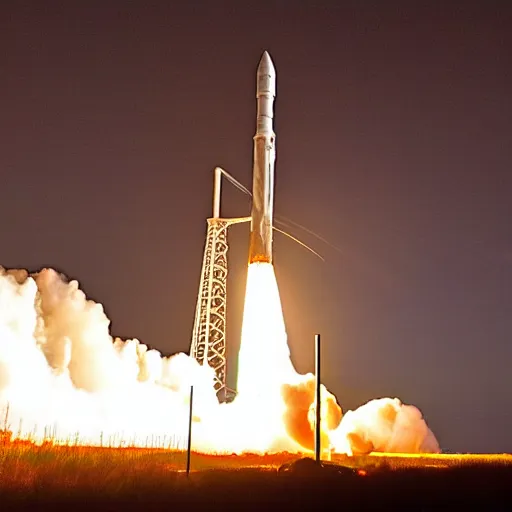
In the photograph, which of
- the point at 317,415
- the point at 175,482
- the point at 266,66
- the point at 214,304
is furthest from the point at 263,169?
the point at 175,482

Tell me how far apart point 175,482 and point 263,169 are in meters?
19.8

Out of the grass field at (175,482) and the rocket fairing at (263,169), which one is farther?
the rocket fairing at (263,169)

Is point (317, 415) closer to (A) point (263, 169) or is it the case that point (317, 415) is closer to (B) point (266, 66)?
(A) point (263, 169)

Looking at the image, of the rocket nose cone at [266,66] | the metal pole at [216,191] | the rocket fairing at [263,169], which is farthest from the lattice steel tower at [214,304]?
the rocket nose cone at [266,66]

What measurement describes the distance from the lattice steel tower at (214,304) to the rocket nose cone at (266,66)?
6.67 metres

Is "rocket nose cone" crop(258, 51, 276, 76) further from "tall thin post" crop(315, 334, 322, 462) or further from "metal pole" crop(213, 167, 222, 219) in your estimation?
"tall thin post" crop(315, 334, 322, 462)

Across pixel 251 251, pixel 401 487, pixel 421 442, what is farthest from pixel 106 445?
pixel 401 487

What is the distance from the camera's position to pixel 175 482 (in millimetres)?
25875

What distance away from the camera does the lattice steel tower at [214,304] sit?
148 ft

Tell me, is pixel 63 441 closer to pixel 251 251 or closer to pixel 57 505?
pixel 251 251

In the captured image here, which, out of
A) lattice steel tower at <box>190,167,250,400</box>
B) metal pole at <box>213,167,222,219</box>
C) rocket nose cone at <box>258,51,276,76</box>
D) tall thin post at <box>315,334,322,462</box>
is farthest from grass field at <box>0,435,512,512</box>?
rocket nose cone at <box>258,51,276,76</box>

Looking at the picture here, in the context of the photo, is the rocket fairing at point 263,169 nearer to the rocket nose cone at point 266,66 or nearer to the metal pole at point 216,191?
the rocket nose cone at point 266,66

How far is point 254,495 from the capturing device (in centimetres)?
2398

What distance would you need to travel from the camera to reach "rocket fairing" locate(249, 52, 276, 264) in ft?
138
